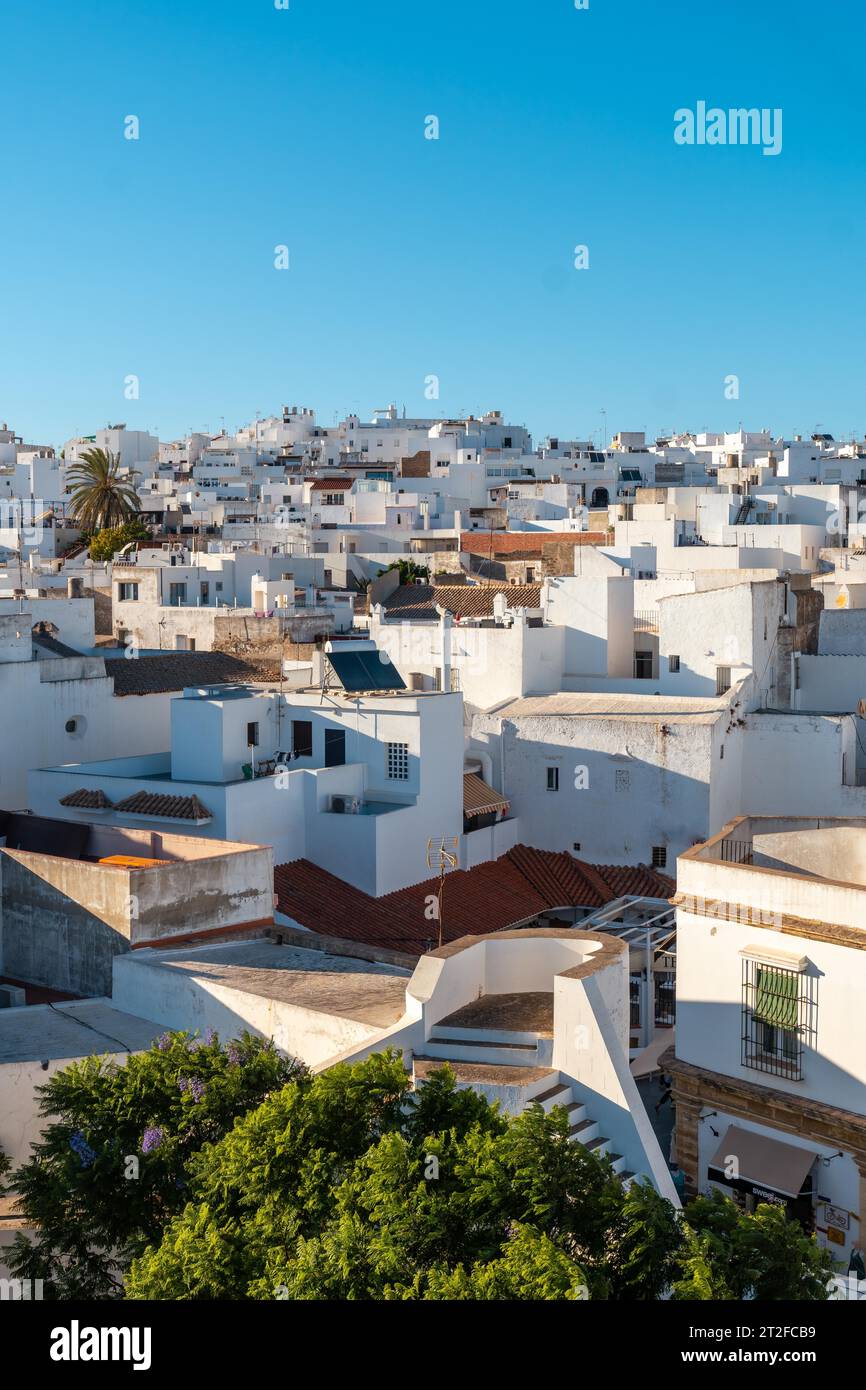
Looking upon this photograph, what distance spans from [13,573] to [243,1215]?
38.9m

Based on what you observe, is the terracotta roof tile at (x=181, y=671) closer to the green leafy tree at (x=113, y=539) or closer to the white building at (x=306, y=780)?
the white building at (x=306, y=780)

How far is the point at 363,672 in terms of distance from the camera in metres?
28.9

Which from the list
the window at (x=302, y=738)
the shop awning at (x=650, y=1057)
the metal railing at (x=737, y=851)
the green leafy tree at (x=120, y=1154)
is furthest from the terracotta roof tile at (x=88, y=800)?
the green leafy tree at (x=120, y=1154)

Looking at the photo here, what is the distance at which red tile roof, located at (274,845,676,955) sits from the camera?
2414 cm

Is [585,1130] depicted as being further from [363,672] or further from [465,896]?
[363,672]

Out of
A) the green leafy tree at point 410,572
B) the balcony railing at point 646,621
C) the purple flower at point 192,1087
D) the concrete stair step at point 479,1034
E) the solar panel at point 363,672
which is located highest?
the green leafy tree at point 410,572

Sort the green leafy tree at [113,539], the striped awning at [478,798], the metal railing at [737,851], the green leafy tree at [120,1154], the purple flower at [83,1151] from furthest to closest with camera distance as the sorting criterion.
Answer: the green leafy tree at [113,539] < the striped awning at [478,798] < the metal railing at [737,851] < the purple flower at [83,1151] < the green leafy tree at [120,1154]

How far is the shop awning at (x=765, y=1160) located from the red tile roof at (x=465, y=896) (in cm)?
723

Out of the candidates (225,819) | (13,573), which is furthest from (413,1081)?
(13,573)

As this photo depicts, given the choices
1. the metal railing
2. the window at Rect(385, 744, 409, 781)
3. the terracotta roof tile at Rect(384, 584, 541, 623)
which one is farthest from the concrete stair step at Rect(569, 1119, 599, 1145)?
the terracotta roof tile at Rect(384, 584, 541, 623)

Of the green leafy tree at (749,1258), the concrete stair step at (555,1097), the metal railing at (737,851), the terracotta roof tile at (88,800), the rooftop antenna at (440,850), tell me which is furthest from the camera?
the rooftop antenna at (440,850)

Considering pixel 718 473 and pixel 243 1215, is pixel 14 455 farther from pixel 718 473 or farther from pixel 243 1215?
pixel 243 1215

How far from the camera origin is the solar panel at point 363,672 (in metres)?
28.4
